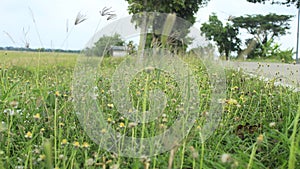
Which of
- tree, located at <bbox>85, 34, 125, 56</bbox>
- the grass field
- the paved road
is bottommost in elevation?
the grass field

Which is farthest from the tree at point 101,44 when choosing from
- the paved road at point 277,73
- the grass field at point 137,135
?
the paved road at point 277,73

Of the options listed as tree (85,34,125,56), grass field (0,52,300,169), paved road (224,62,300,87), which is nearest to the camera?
grass field (0,52,300,169)

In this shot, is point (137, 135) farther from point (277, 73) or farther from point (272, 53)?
point (272, 53)

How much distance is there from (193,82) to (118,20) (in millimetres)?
682

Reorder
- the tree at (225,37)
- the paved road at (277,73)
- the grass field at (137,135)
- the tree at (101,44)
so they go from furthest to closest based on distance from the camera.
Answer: the tree at (225,37), the paved road at (277,73), the tree at (101,44), the grass field at (137,135)

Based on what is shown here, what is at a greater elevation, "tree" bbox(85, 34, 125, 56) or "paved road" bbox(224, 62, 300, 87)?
"tree" bbox(85, 34, 125, 56)

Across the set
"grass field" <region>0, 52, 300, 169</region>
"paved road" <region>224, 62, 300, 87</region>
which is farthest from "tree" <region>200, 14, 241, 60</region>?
"grass field" <region>0, 52, 300, 169</region>

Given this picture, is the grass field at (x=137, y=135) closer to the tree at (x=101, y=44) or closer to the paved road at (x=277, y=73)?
the tree at (x=101, y=44)

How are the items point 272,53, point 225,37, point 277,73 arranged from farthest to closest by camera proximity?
point 225,37 → point 272,53 → point 277,73

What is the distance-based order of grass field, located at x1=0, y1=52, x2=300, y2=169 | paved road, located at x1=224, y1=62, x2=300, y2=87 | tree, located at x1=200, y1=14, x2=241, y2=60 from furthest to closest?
tree, located at x1=200, y1=14, x2=241, y2=60 → paved road, located at x1=224, y1=62, x2=300, y2=87 → grass field, located at x1=0, y1=52, x2=300, y2=169

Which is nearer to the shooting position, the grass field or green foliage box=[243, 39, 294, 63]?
the grass field

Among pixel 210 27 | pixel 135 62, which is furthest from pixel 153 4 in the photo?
pixel 210 27

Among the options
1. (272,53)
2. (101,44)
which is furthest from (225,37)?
(101,44)

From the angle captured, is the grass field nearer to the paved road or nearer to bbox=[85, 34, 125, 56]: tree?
bbox=[85, 34, 125, 56]: tree
